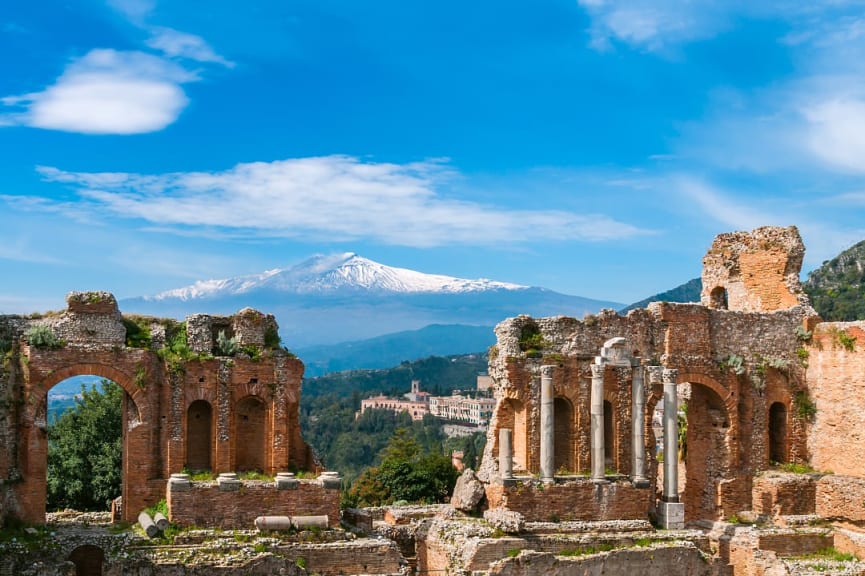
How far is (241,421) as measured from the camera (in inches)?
1165

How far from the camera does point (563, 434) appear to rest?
1245 inches

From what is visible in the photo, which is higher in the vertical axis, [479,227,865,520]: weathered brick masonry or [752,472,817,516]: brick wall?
[479,227,865,520]: weathered brick masonry

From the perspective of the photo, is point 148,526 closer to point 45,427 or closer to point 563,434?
point 45,427

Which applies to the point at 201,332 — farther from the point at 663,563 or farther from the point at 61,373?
the point at 663,563

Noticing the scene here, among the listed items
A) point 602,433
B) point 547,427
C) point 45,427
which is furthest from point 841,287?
point 45,427

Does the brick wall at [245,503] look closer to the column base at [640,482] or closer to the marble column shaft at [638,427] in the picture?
the column base at [640,482]

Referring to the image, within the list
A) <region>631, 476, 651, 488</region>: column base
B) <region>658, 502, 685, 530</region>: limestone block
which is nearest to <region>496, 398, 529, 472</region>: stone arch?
<region>631, 476, 651, 488</region>: column base

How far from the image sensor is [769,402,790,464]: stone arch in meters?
34.2

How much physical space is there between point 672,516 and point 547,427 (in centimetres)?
493

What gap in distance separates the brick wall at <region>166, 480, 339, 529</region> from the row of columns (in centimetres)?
536

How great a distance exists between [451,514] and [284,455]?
5.07 metres

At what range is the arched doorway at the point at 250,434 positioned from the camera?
2956 centimetres

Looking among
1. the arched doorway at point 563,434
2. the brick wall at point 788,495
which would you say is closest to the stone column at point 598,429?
the arched doorway at point 563,434

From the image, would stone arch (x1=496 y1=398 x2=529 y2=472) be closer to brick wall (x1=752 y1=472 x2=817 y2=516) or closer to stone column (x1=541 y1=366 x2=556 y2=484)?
stone column (x1=541 y1=366 x2=556 y2=484)
